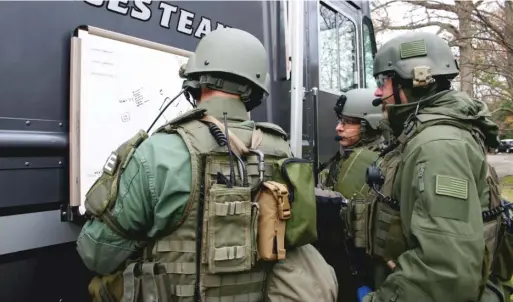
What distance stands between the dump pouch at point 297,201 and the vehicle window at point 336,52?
182 cm

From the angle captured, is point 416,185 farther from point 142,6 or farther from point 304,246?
point 142,6

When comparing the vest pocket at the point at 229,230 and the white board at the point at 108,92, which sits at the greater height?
the white board at the point at 108,92

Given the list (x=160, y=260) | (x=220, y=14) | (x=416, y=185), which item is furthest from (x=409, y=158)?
(x=220, y=14)

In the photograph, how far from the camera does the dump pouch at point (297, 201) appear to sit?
173cm

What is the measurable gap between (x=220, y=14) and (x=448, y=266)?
1.74 m

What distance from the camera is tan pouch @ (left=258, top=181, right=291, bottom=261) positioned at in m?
1.64

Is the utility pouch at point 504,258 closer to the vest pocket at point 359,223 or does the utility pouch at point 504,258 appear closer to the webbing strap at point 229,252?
the vest pocket at point 359,223

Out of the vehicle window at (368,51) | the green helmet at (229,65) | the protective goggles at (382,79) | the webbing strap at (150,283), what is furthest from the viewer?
the vehicle window at (368,51)

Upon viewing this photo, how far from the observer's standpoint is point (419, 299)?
5.57 ft

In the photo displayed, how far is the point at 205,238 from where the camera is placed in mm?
1564

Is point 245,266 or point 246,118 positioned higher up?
point 246,118

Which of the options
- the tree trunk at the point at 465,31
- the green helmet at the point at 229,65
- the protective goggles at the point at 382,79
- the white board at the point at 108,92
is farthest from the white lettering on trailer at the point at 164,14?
the tree trunk at the point at 465,31

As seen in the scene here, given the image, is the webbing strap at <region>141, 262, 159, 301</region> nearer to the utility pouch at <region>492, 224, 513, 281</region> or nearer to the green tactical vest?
the green tactical vest

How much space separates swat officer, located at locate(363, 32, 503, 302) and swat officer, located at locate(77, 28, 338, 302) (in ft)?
1.44
